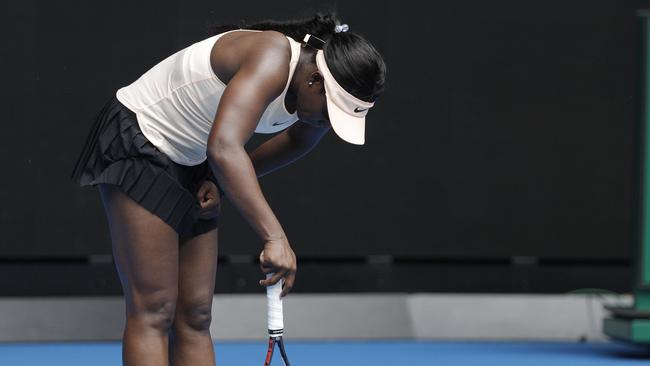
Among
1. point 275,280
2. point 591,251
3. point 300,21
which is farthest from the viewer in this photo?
point 591,251

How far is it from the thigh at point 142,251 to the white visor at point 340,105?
0.55 meters

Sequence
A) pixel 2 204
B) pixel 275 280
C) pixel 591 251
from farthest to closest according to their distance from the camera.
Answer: pixel 591 251
pixel 2 204
pixel 275 280

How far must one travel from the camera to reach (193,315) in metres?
3.21

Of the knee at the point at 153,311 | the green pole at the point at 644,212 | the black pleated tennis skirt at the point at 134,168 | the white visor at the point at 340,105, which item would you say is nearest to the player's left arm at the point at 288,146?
the black pleated tennis skirt at the point at 134,168

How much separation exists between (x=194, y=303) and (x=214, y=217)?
0.24 metres

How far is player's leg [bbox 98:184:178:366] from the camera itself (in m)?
3.01

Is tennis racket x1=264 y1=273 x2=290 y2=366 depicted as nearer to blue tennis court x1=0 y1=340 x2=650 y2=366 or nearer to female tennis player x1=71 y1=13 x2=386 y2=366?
female tennis player x1=71 y1=13 x2=386 y2=366

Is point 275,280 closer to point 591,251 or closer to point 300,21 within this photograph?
point 300,21

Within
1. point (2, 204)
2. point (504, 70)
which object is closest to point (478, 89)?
point (504, 70)

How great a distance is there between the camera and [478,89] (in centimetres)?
606

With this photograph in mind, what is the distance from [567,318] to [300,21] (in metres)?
3.34

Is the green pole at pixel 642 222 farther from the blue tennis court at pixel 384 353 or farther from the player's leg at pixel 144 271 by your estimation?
the player's leg at pixel 144 271

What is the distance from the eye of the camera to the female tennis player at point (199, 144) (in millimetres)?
2711

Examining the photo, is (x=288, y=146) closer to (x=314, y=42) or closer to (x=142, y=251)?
(x=314, y=42)
